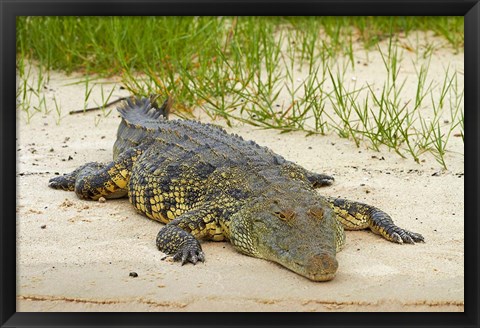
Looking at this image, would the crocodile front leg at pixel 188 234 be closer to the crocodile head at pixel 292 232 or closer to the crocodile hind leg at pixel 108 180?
the crocodile head at pixel 292 232

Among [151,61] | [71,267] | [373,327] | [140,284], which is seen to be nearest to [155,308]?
[140,284]

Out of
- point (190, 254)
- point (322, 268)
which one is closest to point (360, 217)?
point (322, 268)

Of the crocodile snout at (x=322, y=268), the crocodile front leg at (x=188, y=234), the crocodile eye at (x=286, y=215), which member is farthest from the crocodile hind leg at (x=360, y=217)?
Answer: the crocodile snout at (x=322, y=268)

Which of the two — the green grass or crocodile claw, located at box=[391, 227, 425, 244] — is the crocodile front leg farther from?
the green grass

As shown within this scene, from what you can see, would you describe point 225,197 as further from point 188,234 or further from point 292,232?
point 292,232
